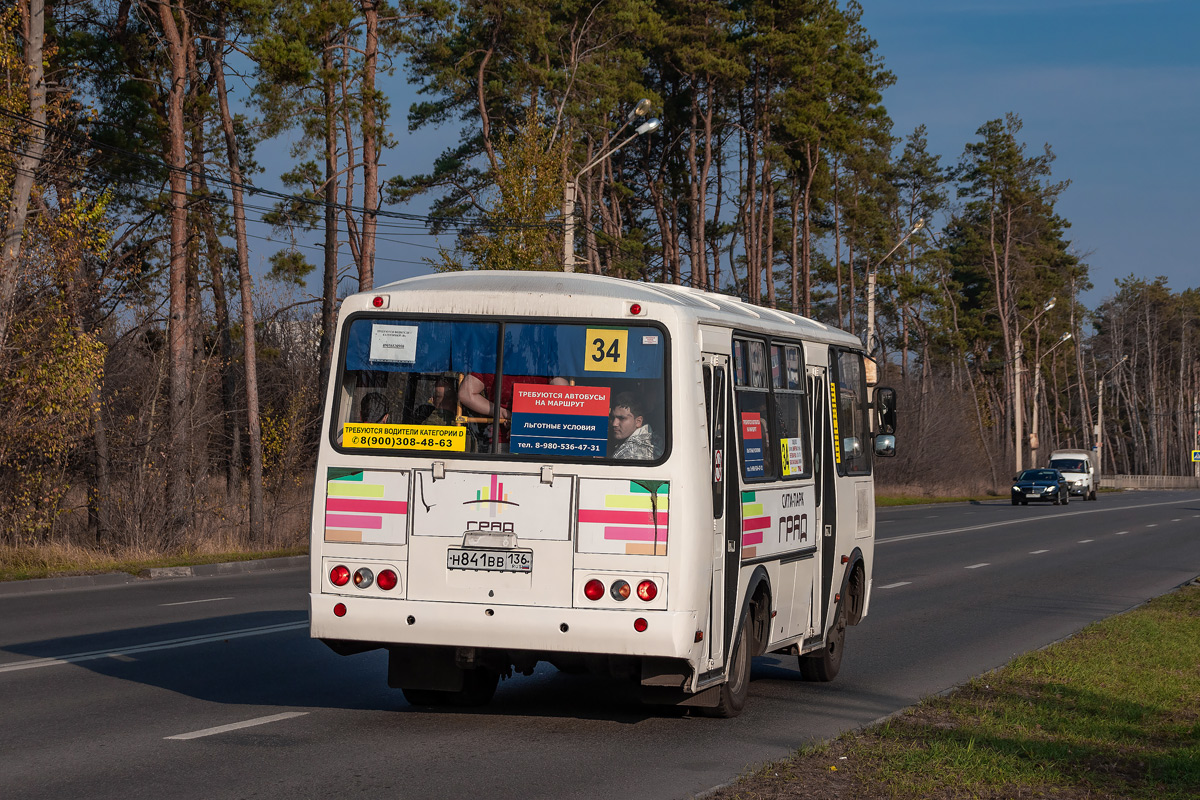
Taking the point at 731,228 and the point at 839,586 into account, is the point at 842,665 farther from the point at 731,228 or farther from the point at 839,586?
the point at 731,228

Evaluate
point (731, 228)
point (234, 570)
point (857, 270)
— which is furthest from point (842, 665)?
point (857, 270)

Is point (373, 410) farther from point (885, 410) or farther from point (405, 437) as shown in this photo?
point (885, 410)

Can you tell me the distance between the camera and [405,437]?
8672 millimetres

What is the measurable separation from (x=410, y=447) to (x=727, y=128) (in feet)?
172

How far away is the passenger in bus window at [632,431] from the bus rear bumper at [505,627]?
935 millimetres

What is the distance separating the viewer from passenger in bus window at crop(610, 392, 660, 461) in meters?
8.39

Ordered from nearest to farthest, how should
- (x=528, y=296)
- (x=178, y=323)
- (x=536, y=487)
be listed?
(x=536, y=487) → (x=528, y=296) → (x=178, y=323)

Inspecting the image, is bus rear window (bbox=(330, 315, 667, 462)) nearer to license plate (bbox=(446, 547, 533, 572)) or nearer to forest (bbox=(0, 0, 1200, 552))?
license plate (bbox=(446, 547, 533, 572))

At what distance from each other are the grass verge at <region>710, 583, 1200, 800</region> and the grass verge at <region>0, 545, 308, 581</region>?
13.7 meters

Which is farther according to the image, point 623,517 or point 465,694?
point 465,694

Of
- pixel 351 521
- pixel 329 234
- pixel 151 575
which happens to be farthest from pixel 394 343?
pixel 329 234

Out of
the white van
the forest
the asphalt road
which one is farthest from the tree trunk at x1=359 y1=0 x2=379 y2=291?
the white van

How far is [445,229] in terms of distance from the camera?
4219 cm

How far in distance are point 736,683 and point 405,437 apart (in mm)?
2797
